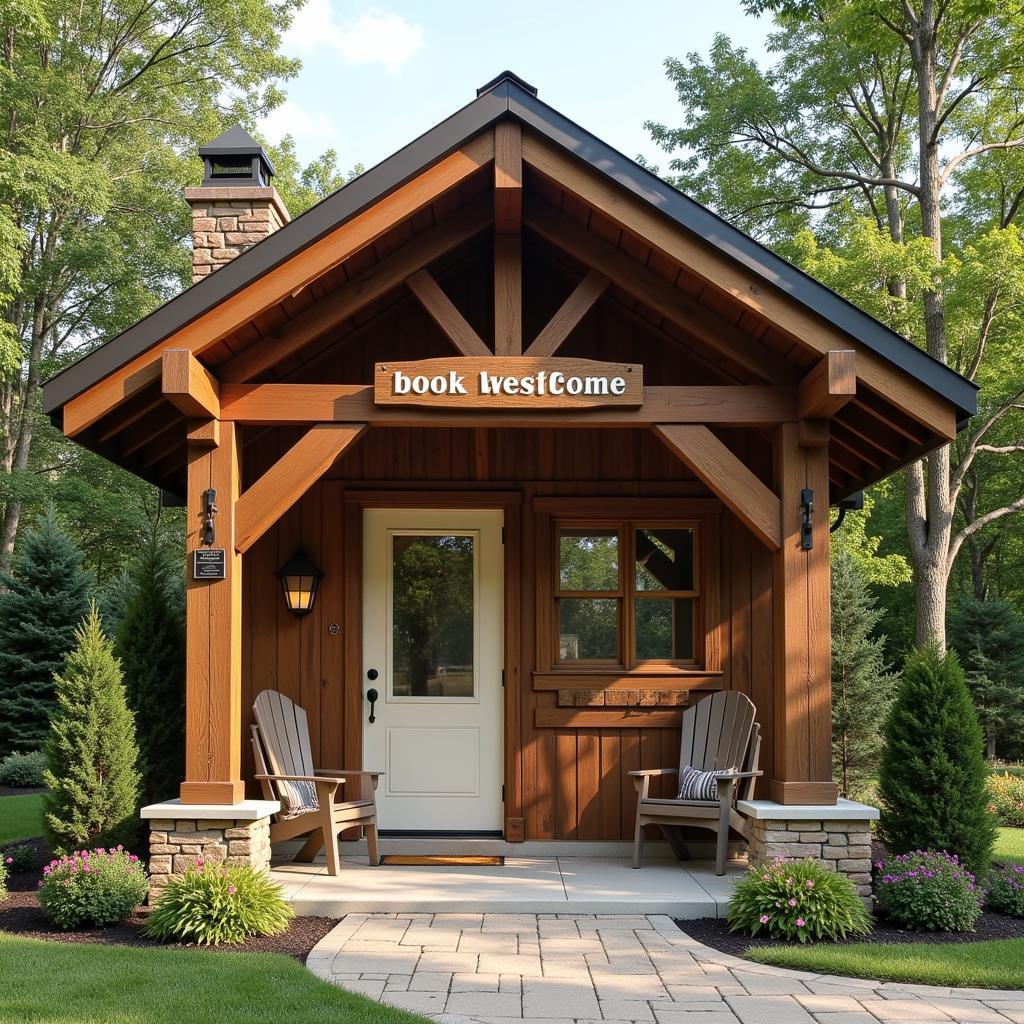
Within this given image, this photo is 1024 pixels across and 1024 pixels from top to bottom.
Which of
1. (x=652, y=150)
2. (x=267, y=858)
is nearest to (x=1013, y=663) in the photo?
(x=652, y=150)

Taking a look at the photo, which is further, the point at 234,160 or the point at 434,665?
the point at 234,160

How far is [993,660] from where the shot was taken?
16375mm

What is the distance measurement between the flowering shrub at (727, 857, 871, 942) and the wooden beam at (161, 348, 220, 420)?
3.59m

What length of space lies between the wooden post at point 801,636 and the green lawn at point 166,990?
2595mm

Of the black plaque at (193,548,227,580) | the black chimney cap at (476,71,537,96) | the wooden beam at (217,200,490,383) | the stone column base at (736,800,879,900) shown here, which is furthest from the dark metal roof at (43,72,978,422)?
the stone column base at (736,800,879,900)

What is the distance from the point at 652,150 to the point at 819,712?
14.3 metres

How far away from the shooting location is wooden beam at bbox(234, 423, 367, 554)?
560cm

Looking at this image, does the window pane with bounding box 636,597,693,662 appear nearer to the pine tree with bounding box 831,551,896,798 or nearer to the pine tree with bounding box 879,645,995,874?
the pine tree with bounding box 879,645,995,874

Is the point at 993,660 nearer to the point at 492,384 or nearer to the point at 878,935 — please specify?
the point at 878,935

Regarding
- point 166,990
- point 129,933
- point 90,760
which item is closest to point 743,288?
point 166,990

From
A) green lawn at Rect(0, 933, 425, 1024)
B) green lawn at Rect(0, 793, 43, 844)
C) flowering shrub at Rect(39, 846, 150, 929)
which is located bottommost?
green lawn at Rect(0, 793, 43, 844)

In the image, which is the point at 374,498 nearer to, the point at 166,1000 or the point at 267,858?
the point at 267,858

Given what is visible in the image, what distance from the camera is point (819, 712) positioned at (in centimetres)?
555

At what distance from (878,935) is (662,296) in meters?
3.46
